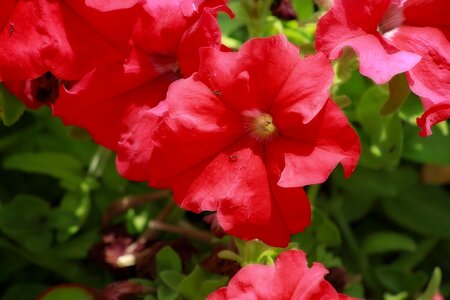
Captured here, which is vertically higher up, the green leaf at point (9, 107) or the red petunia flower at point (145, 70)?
the red petunia flower at point (145, 70)

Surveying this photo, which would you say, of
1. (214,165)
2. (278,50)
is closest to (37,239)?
(214,165)

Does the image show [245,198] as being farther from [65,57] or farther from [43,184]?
[43,184]

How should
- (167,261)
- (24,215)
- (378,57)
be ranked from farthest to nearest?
Answer: (24,215) → (167,261) → (378,57)

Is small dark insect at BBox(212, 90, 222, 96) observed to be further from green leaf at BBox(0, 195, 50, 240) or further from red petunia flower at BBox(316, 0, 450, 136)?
green leaf at BBox(0, 195, 50, 240)

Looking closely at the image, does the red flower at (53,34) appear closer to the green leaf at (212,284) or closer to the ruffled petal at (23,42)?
the ruffled petal at (23,42)

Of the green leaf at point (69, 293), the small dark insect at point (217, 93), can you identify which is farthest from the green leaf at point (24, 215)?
the small dark insect at point (217, 93)

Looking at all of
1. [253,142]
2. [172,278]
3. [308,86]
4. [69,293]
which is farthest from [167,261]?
[308,86]

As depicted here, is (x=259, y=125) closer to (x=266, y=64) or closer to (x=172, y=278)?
(x=266, y=64)
